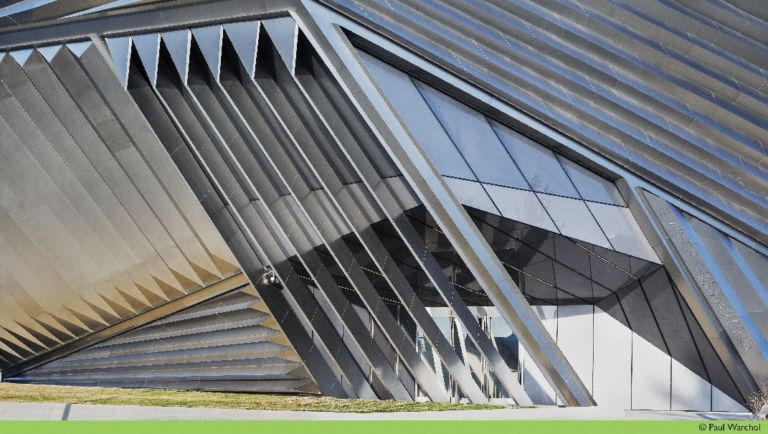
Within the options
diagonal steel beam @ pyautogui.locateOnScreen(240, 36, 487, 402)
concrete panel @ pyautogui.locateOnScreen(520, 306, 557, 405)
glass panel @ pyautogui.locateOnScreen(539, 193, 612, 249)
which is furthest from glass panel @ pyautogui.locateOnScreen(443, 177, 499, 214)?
concrete panel @ pyautogui.locateOnScreen(520, 306, 557, 405)

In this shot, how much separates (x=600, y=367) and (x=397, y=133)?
8.73 m

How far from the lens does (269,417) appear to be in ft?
48.3

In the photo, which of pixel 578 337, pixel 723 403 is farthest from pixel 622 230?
pixel 723 403

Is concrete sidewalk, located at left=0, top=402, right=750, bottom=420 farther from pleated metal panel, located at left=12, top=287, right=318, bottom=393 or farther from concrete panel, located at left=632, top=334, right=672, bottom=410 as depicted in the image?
pleated metal panel, located at left=12, top=287, right=318, bottom=393

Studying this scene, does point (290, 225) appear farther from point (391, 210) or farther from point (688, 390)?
A: point (688, 390)

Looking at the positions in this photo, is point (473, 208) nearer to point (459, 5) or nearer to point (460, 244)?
point (460, 244)

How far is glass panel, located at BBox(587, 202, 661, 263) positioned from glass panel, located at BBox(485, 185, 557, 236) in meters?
1.04

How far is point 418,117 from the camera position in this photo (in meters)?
18.1

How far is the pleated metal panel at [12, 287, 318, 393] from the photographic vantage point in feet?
82.1

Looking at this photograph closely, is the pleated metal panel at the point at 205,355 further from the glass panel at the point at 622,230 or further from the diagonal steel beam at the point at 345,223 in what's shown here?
the glass panel at the point at 622,230

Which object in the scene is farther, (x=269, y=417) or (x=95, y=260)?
(x=95, y=260)

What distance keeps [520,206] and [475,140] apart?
1.60 m

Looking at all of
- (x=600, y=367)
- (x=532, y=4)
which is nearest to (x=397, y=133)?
(x=532, y=4)

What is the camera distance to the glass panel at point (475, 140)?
18.4m
